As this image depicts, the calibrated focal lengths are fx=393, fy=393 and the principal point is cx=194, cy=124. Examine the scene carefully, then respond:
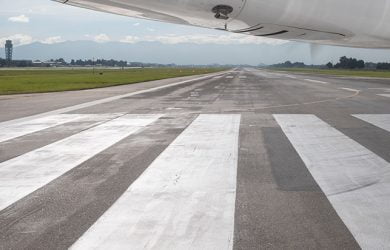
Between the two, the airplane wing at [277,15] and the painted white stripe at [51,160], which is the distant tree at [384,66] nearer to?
the painted white stripe at [51,160]

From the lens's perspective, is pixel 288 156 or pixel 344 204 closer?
pixel 344 204

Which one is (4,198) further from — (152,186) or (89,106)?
(89,106)

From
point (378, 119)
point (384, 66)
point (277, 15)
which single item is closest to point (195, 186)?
point (277, 15)

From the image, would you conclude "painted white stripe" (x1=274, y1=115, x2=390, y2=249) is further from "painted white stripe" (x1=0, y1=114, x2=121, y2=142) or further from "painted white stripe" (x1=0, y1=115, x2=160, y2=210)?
"painted white stripe" (x1=0, y1=114, x2=121, y2=142)

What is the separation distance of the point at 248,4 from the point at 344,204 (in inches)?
95.1

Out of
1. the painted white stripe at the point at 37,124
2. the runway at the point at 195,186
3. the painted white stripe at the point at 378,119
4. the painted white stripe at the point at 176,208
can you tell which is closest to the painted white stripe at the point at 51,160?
the runway at the point at 195,186

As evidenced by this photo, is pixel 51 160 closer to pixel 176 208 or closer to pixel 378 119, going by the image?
pixel 176 208

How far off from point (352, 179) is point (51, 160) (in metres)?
4.67

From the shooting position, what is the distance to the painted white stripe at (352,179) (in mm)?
3729

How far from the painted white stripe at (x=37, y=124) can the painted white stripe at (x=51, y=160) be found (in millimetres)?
1396

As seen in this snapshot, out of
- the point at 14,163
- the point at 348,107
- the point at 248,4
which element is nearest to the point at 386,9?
the point at 248,4

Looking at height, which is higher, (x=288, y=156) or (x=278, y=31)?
(x=278, y=31)

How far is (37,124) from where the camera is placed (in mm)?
10602

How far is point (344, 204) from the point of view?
4359 mm
